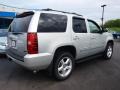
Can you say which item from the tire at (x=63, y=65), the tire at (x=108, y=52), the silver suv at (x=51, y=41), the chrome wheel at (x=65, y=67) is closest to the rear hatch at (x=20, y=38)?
the silver suv at (x=51, y=41)

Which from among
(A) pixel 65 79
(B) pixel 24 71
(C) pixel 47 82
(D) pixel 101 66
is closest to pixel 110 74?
(D) pixel 101 66

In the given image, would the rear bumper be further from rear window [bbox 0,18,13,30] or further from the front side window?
rear window [bbox 0,18,13,30]

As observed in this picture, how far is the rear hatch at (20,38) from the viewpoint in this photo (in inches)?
172

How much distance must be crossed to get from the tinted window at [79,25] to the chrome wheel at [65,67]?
0.96 meters

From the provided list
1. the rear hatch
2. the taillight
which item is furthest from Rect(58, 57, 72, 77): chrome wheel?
the rear hatch

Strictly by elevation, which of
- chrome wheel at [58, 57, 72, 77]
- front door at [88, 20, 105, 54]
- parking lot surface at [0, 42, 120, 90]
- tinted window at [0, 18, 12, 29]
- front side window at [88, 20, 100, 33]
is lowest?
parking lot surface at [0, 42, 120, 90]

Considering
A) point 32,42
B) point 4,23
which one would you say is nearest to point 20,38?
point 32,42

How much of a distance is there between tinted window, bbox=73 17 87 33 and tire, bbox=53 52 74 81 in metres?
0.85

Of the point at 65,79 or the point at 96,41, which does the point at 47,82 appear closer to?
the point at 65,79

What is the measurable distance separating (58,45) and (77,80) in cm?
122

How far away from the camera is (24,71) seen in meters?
5.83

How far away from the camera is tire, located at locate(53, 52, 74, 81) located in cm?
477

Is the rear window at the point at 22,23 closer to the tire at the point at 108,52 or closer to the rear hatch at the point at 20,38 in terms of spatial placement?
the rear hatch at the point at 20,38

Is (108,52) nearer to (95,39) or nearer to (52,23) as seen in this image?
(95,39)
